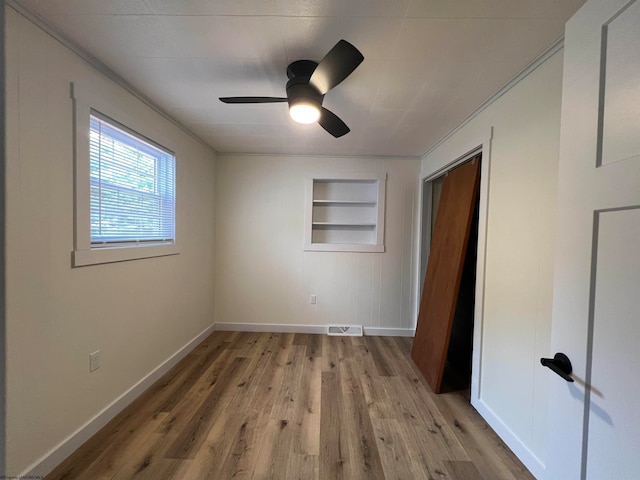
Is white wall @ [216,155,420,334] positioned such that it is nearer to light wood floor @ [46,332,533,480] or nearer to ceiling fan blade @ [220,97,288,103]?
light wood floor @ [46,332,533,480]

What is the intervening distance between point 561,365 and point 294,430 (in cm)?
159

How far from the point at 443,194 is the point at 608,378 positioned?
229 cm

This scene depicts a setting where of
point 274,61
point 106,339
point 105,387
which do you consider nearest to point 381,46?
point 274,61

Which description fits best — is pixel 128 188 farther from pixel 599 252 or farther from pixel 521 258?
pixel 521 258

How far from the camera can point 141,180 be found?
2.11m

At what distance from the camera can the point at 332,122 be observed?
1.82 meters

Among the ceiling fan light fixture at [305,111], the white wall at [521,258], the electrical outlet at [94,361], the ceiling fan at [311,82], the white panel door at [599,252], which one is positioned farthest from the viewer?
the electrical outlet at [94,361]

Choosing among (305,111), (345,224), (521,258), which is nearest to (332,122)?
(305,111)

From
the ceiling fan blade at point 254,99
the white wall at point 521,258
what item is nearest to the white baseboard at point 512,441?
the white wall at point 521,258

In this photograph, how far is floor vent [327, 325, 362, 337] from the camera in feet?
11.3

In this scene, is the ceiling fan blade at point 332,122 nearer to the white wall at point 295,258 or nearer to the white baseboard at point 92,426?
the white wall at point 295,258

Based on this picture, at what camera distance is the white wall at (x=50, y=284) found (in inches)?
48.5

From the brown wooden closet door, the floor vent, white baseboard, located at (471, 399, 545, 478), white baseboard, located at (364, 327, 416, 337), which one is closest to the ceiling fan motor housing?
the brown wooden closet door

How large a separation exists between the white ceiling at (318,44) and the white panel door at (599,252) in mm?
528
